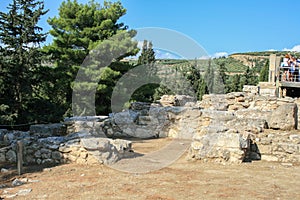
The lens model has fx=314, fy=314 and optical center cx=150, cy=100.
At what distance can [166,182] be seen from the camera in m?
5.88

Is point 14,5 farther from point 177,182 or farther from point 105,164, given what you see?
point 177,182

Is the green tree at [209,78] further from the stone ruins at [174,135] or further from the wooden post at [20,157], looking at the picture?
the wooden post at [20,157]

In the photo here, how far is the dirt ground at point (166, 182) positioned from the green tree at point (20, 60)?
830cm

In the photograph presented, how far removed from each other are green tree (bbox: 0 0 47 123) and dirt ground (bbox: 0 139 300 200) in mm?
8295

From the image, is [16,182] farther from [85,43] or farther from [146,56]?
[146,56]

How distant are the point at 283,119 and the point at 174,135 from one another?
4088mm

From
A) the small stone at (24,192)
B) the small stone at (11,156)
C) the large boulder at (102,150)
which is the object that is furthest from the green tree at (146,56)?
the small stone at (24,192)

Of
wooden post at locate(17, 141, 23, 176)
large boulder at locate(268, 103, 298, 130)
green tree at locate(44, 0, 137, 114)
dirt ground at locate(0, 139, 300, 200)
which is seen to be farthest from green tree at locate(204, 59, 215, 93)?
wooden post at locate(17, 141, 23, 176)

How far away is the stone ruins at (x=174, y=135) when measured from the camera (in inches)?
283

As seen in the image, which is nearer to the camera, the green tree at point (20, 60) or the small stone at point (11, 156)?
the small stone at point (11, 156)

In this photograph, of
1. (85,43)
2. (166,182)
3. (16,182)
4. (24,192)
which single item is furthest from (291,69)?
(24,192)

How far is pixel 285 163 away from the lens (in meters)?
7.71

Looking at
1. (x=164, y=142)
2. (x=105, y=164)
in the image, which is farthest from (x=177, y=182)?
(x=164, y=142)

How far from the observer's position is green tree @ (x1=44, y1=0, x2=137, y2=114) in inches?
692
